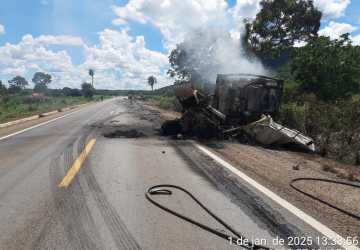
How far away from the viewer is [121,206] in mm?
5238

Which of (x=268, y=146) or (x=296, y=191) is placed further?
(x=268, y=146)

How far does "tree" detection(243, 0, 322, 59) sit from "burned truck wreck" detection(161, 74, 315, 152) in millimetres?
25161

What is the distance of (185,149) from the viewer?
10523mm

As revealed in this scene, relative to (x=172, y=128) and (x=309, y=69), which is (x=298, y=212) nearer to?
(x=172, y=128)

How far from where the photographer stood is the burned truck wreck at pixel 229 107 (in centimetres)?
1281

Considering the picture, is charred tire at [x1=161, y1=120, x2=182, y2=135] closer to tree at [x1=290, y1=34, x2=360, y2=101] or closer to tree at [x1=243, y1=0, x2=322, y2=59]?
tree at [x1=290, y1=34, x2=360, y2=101]

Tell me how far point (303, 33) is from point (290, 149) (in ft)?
100

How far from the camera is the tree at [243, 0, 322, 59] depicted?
37500 millimetres

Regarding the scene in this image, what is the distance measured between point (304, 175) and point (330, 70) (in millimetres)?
16029

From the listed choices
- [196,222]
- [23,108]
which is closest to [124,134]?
[196,222]

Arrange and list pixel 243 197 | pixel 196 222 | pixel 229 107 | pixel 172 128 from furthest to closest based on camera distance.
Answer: pixel 172 128 < pixel 229 107 < pixel 243 197 < pixel 196 222

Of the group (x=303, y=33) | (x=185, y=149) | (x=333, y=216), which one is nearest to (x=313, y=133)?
(x=185, y=149)

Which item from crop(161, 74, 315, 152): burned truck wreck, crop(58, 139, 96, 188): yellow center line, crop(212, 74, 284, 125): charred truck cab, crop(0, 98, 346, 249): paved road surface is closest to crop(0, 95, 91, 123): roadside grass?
crop(161, 74, 315, 152): burned truck wreck

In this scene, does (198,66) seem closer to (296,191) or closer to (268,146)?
(268,146)
